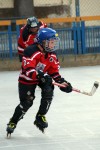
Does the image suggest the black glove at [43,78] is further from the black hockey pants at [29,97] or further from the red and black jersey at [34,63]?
the black hockey pants at [29,97]

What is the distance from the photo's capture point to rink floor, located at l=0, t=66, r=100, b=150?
275 inches

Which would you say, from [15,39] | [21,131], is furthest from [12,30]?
[21,131]

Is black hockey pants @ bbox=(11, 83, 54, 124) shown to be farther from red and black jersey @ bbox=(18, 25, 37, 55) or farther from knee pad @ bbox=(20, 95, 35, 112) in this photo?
red and black jersey @ bbox=(18, 25, 37, 55)

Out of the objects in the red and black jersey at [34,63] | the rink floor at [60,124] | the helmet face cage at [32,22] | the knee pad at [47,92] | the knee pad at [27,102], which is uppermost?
the helmet face cage at [32,22]

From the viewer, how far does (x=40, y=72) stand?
7.10m

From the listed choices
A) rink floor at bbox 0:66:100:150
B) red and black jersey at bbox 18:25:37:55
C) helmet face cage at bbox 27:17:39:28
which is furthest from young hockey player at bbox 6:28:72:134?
red and black jersey at bbox 18:25:37:55

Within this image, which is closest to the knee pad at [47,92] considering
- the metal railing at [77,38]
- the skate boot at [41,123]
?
the skate boot at [41,123]

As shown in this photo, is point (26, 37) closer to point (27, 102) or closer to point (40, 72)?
point (27, 102)

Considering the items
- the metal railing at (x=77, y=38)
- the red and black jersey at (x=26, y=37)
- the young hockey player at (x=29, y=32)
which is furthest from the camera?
the metal railing at (x=77, y=38)

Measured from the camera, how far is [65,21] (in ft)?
50.6

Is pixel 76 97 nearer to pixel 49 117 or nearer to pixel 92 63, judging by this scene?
pixel 49 117

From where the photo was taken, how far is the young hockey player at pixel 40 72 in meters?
7.16

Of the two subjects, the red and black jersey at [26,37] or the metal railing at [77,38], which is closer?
the red and black jersey at [26,37]

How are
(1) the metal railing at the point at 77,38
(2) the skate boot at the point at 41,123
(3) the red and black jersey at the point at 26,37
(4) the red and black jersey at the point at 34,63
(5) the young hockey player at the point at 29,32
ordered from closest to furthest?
(4) the red and black jersey at the point at 34,63 → (2) the skate boot at the point at 41,123 → (5) the young hockey player at the point at 29,32 → (3) the red and black jersey at the point at 26,37 → (1) the metal railing at the point at 77,38
